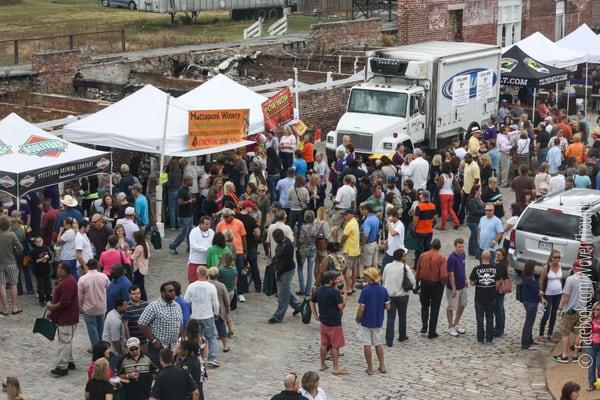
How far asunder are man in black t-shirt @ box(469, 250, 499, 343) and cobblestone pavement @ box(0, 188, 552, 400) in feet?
0.74

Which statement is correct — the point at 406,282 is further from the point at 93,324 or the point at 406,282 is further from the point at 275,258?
the point at 93,324

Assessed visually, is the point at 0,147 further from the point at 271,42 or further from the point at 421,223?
the point at 271,42

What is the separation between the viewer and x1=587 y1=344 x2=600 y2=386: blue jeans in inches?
523

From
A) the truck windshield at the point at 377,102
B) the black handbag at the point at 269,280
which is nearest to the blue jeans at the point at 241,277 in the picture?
the black handbag at the point at 269,280

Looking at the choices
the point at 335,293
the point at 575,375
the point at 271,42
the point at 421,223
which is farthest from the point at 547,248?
the point at 271,42

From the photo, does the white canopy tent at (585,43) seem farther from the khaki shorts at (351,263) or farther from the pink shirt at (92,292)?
the pink shirt at (92,292)

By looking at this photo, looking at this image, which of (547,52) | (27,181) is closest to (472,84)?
(547,52)

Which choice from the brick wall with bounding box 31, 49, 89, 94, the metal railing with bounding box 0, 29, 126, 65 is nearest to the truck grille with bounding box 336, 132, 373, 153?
the brick wall with bounding box 31, 49, 89, 94

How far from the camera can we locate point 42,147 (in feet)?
61.0

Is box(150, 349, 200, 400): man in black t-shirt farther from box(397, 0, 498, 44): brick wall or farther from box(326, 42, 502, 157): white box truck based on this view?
box(397, 0, 498, 44): brick wall

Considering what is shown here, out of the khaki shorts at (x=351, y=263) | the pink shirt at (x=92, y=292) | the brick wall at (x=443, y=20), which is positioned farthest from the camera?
the brick wall at (x=443, y=20)

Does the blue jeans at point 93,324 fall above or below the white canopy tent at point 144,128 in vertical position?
below

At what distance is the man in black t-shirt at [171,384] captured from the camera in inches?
437

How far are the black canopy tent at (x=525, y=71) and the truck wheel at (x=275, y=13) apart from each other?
2586 cm
